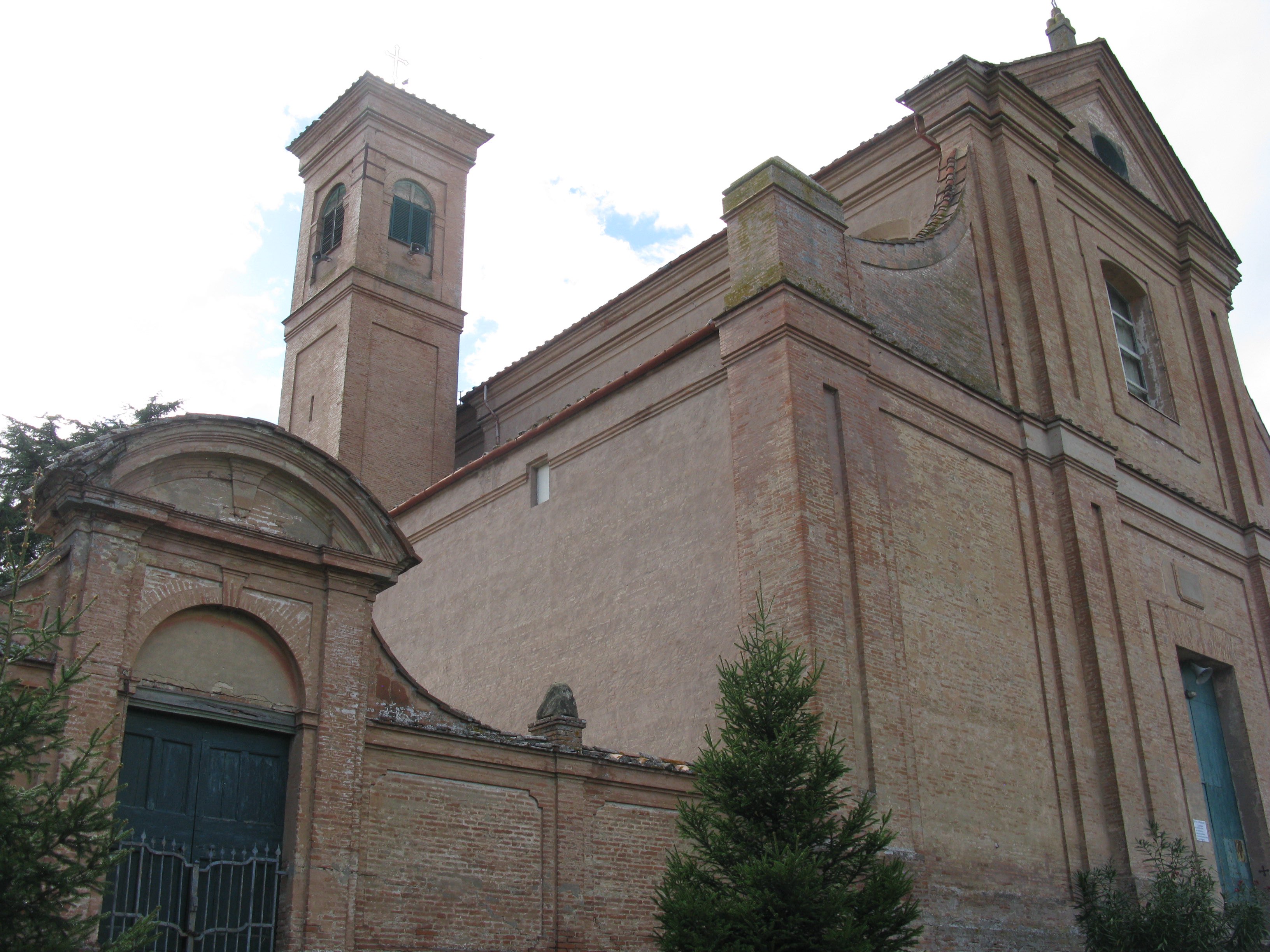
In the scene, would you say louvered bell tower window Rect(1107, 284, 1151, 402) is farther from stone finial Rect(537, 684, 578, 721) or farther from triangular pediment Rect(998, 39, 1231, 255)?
stone finial Rect(537, 684, 578, 721)

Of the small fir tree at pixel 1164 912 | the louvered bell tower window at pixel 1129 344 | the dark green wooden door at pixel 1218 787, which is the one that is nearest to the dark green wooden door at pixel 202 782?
the small fir tree at pixel 1164 912

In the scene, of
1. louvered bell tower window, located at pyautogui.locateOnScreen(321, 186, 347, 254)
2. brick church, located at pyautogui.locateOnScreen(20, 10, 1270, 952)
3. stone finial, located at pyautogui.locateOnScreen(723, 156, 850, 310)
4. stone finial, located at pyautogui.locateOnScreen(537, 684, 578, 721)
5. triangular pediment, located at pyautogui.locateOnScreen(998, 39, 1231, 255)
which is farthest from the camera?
louvered bell tower window, located at pyautogui.locateOnScreen(321, 186, 347, 254)

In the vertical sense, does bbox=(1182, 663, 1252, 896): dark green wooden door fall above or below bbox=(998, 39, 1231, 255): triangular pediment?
below

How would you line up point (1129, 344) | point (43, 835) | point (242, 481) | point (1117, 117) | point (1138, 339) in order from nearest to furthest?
point (43, 835) < point (242, 481) < point (1129, 344) < point (1138, 339) < point (1117, 117)

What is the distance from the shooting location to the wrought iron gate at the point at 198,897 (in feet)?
26.3

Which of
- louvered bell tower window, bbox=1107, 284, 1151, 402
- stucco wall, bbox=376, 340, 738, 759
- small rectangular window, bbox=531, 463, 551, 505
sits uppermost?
louvered bell tower window, bbox=1107, 284, 1151, 402

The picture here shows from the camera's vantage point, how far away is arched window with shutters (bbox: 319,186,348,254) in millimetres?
26000

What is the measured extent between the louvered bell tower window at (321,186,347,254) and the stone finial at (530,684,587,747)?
55.7 feet

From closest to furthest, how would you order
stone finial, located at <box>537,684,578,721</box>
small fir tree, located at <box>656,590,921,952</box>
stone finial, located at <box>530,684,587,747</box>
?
1. small fir tree, located at <box>656,590,921,952</box>
2. stone finial, located at <box>530,684,587,747</box>
3. stone finial, located at <box>537,684,578,721</box>

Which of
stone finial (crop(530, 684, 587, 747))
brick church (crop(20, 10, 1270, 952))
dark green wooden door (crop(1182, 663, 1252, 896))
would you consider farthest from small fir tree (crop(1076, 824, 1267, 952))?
stone finial (crop(530, 684, 587, 747))

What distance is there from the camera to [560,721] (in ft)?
35.2

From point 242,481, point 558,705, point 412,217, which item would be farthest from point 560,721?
point 412,217

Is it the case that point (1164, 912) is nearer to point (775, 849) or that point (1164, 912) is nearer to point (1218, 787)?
point (1218, 787)

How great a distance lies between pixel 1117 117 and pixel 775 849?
1711 cm
